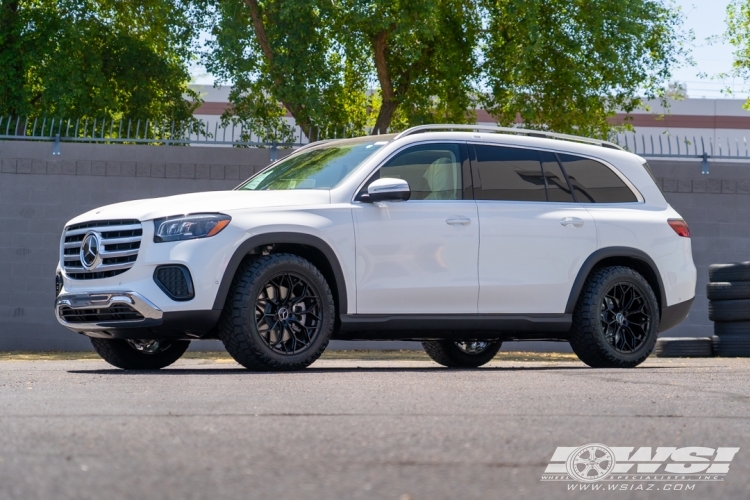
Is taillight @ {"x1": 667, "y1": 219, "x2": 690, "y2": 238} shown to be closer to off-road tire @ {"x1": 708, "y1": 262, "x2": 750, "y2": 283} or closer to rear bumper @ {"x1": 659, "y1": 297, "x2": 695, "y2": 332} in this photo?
rear bumper @ {"x1": 659, "y1": 297, "x2": 695, "y2": 332}

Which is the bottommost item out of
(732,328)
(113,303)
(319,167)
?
(732,328)

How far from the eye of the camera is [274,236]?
7715mm

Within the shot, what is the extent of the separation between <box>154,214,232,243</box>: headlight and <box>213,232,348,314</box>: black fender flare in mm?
208

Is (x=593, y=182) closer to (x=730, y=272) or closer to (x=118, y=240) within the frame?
(x=730, y=272)

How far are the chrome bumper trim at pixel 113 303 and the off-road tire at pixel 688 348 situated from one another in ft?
22.3

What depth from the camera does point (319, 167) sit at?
870 centimetres

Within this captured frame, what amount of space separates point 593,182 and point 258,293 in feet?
10.6

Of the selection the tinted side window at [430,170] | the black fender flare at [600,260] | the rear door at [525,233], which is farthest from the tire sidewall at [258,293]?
the black fender flare at [600,260]

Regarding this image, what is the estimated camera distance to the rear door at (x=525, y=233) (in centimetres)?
861

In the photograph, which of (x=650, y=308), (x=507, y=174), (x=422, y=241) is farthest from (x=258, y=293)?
(x=650, y=308)

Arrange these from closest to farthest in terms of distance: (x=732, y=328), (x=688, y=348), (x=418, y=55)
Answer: (x=732, y=328) < (x=688, y=348) < (x=418, y=55)

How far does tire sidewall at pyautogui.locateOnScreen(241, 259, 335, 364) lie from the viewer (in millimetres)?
7539

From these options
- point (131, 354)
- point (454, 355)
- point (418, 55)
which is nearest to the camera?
point (131, 354)

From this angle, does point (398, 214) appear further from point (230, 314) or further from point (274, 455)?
point (274, 455)
